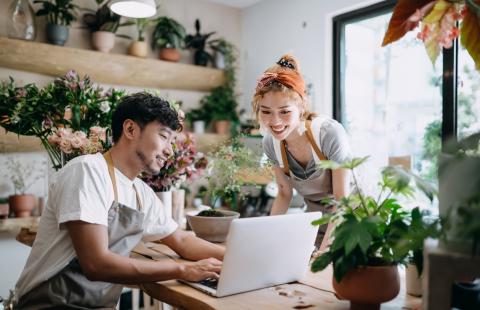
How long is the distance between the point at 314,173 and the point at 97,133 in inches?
40.5

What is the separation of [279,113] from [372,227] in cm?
107

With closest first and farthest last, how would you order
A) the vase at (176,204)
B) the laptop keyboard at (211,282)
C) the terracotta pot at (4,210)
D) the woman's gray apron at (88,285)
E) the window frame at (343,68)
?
the laptop keyboard at (211,282) → the woman's gray apron at (88,285) → the vase at (176,204) → the window frame at (343,68) → the terracotta pot at (4,210)

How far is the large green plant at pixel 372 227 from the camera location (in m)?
0.91

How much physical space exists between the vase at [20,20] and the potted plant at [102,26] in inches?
22.3

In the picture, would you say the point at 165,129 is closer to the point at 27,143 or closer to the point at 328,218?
the point at 328,218

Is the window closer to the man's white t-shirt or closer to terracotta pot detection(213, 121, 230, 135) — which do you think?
terracotta pot detection(213, 121, 230, 135)

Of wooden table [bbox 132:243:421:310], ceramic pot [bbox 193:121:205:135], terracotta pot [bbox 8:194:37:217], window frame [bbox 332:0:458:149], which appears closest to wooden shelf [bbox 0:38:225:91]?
ceramic pot [bbox 193:121:205:135]

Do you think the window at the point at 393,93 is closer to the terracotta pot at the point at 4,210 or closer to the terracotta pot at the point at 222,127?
the terracotta pot at the point at 222,127

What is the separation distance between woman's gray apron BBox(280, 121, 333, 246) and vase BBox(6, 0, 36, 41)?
2.76m

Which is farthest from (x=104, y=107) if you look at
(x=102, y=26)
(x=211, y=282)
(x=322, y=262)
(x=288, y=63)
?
(x=102, y=26)

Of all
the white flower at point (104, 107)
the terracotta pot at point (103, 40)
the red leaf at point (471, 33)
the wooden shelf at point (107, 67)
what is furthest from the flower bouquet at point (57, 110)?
the terracotta pot at point (103, 40)

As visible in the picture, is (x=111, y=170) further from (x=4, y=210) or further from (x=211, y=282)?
(x=4, y=210)

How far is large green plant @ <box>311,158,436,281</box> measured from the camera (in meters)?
0.91

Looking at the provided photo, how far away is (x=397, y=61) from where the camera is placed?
151 inches
